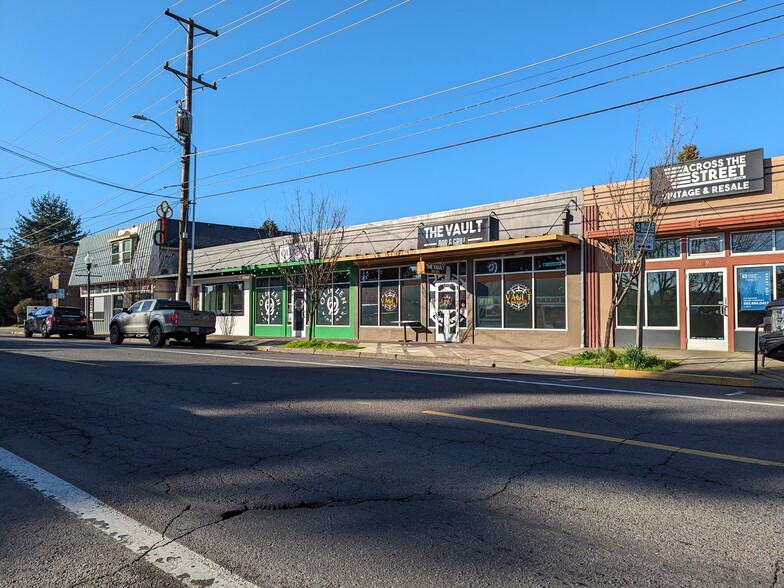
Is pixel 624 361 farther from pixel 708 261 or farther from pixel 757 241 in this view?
pixel 757 241

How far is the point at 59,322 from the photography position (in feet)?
97.6

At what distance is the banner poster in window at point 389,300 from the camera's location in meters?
23.3

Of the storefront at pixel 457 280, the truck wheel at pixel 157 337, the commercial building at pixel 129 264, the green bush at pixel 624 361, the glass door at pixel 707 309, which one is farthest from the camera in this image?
the commercial building at pixel 129 264

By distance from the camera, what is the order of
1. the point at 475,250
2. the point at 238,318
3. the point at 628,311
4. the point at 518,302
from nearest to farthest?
the point at 628,311 → the point at 518,302 → the point at 475,250 → the point at 238,318

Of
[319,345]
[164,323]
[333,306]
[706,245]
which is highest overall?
[706,245]

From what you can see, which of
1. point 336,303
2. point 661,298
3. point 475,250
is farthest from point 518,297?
point 336,303

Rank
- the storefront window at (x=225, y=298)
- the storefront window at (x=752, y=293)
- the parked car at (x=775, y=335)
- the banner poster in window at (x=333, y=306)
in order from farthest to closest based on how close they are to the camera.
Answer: the storefront window at (x=225, y=298) < the banner poster in window at (x=333, y=306) < the storefront window at (x=752, y=293) < the parked car at (x=775, y=335)

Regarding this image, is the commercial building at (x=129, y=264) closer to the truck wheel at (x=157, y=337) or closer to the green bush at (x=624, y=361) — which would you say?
the truck wheel at (x=157, y=337)

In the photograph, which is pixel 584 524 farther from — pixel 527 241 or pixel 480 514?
pixel 527 241

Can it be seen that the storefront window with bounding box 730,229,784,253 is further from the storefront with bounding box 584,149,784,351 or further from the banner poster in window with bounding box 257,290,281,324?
the banner poster in window with bounding box 257,290,281,324

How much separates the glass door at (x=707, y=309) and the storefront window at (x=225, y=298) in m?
21.5

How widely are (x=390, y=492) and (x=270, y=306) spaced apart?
24919mm

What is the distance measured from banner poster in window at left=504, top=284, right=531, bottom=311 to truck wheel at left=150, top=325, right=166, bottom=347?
13.1 metres

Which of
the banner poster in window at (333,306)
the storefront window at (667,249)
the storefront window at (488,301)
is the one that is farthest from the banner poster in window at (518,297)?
the banner poster in window at (333,306)
